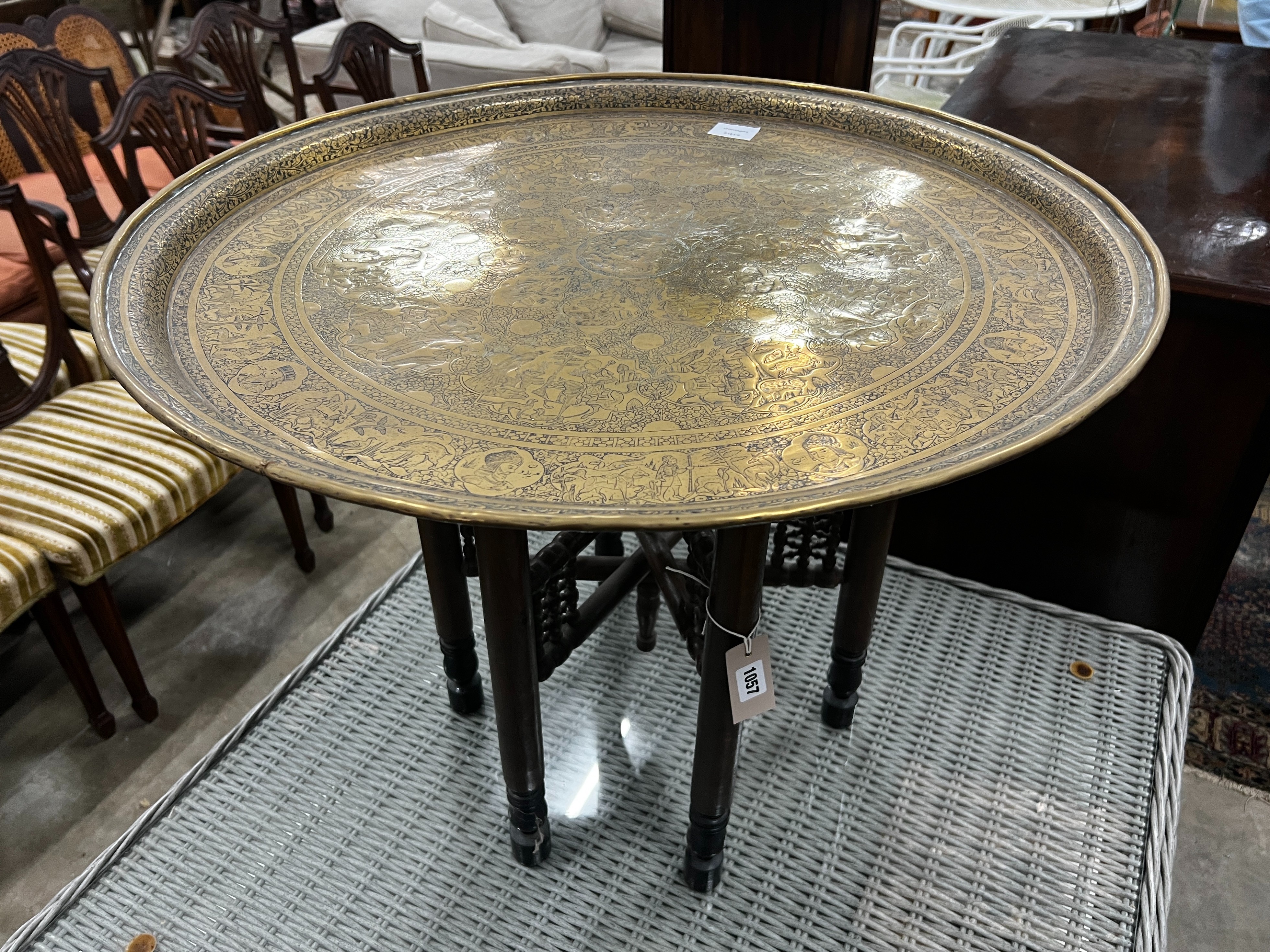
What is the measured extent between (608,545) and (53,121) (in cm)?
177

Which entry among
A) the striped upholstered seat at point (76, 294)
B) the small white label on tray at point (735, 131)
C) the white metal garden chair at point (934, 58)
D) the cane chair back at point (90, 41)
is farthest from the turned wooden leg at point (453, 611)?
the cane chair back at point (90, 41)

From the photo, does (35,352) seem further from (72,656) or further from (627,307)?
(627,307)

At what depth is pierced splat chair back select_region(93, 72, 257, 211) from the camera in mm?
2104

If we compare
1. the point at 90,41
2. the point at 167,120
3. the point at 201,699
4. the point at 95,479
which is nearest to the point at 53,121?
the point at 167,120

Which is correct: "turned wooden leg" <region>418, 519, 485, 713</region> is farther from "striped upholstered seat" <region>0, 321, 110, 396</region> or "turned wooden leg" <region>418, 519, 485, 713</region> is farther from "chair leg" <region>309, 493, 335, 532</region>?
"striped upholstered seat" <region>0, 321, 110, 396</region>

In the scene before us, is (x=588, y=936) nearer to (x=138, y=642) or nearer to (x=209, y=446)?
(x=209, y=446)

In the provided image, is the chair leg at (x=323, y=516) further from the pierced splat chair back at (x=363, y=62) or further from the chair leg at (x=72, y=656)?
the pierced splat chair back at (x=363, y=62)

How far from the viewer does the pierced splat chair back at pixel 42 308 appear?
5.49 feet

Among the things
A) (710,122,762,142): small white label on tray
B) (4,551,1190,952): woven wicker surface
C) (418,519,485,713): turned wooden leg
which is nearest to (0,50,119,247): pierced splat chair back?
(4,551,1190,952): woven wicker surface

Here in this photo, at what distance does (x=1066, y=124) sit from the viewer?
197 centimetres

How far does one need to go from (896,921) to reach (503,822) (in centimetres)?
62

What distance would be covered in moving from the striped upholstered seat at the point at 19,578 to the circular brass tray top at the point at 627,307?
69 cm

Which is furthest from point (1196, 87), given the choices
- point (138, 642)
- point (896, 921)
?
point (138, 642)

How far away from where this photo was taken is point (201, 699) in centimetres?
194
